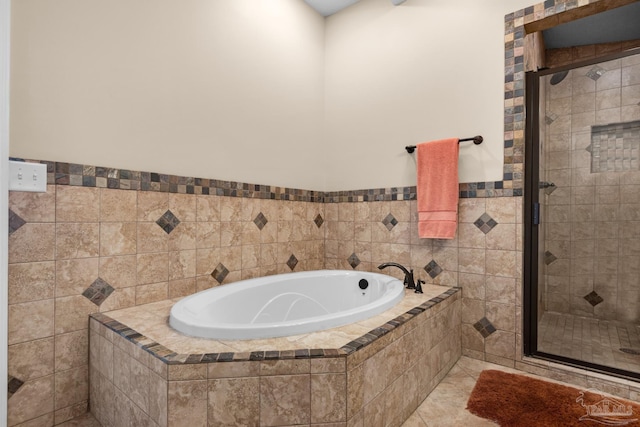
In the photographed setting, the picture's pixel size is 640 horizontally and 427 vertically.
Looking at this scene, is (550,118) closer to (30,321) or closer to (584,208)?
(584,208)

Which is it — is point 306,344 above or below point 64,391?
above

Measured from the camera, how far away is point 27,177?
133cm

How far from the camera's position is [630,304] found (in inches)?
83.4

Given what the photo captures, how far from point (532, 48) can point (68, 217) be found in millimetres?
2929

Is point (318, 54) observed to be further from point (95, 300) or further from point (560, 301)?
point (560, 301)

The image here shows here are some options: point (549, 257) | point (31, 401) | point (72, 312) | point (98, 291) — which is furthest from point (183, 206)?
point (549, 257)

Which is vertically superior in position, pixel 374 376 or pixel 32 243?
pixel 32 243

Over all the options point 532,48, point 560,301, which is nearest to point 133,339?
point 560,301

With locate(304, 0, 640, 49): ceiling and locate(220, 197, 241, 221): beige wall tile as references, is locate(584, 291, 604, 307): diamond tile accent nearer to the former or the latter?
locate(304, 0, 640, 49): ceiling

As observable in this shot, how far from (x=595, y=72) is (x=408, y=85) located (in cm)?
110

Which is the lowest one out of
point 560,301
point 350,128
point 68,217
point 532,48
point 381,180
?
point 560,301

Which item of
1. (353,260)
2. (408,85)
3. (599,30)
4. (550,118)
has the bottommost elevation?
(353,260)

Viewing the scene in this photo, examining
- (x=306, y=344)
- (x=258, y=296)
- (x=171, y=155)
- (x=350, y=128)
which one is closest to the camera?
(x=306, y=344)

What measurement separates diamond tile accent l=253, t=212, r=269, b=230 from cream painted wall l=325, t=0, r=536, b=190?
0.80 metres
